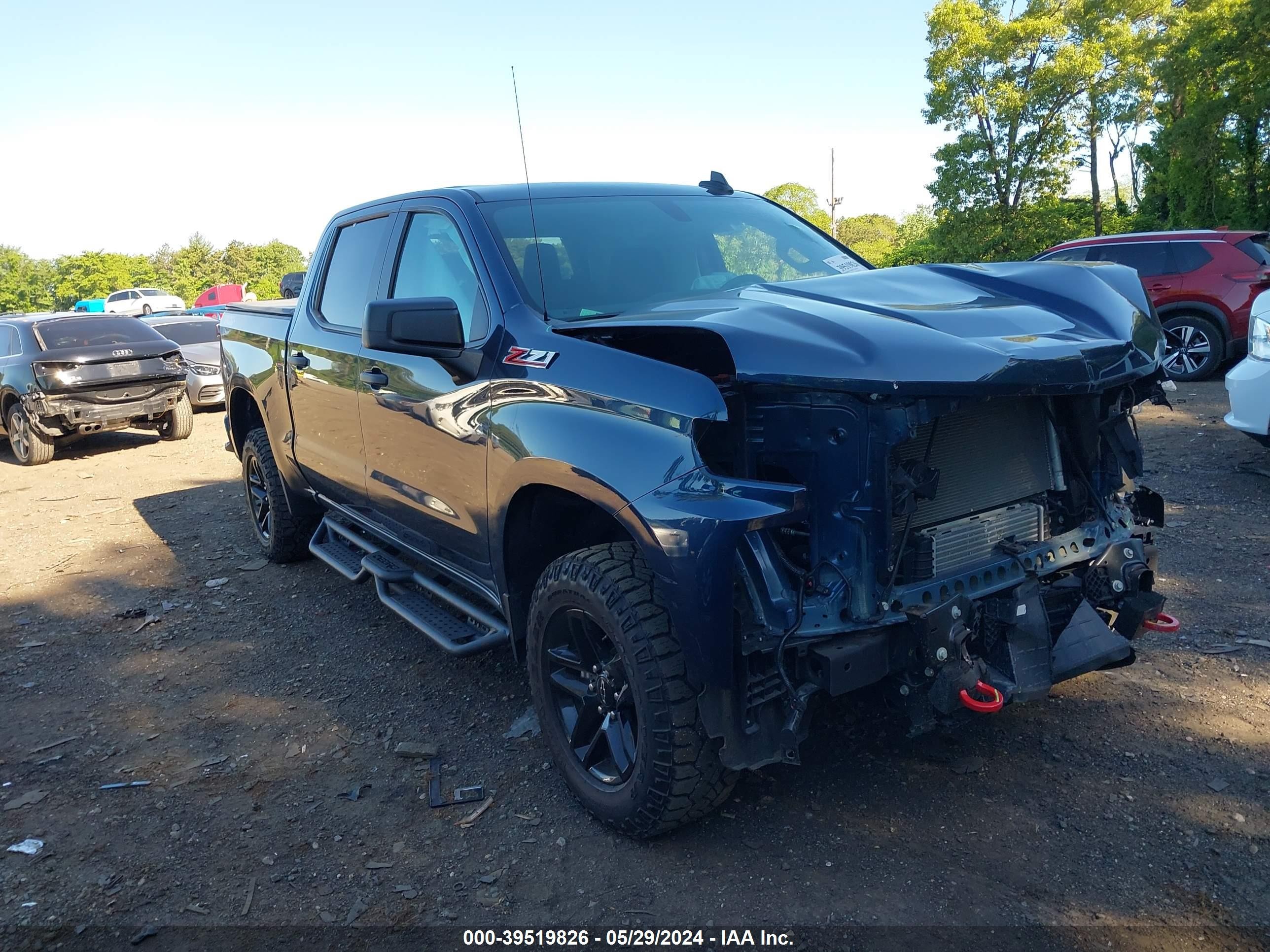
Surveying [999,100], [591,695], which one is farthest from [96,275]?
[591,695]

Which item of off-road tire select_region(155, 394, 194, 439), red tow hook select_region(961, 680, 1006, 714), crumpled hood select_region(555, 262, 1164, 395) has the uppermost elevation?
crumpled hood select_region(555, 262, 1164, 395)

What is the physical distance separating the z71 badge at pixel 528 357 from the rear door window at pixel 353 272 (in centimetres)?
139

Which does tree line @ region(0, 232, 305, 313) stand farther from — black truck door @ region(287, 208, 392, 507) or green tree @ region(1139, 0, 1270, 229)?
black truck door @ region(287, 208, 392, 507)

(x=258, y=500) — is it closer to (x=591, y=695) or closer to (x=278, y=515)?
(x=278, y=515)

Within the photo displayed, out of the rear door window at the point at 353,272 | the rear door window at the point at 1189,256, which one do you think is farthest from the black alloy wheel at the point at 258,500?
the rear door window at the point at 1189,256

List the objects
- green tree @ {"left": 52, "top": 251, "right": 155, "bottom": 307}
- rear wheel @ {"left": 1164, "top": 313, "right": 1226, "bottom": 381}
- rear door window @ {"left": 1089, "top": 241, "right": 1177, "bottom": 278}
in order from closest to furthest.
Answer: rear wheel @ {"left": 1164, "top": 313, "right": 1226, "bottom": 381} < rear door window @ {"left": 1089, "top": 241, "right": 1177, "bottom": 278} < green tree @ {"left": 52, "top": 251, "right": 155, "bottom": 307}

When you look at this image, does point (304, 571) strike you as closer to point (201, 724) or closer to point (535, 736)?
point (201, 724)

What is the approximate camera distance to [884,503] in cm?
251

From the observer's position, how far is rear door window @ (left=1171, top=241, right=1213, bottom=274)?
1066 cm

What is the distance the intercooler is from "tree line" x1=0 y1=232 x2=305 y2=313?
159 feet

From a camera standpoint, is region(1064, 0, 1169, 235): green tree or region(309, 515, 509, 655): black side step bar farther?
region(1064, 0, 1169, 235): green tree

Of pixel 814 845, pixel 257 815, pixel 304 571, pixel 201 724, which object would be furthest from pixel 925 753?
pixel 304 571

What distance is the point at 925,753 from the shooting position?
3.33 metres

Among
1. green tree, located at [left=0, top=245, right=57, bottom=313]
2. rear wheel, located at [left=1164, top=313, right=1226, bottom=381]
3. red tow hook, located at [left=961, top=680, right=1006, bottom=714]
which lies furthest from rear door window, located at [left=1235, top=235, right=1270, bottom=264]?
green tree, located at [left=0, top=245, right=57, bottom=313]
